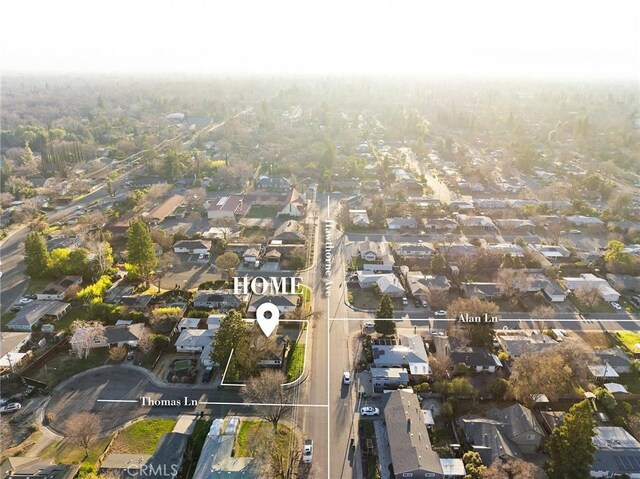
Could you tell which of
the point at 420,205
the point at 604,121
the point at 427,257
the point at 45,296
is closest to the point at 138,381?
the point at 45,296

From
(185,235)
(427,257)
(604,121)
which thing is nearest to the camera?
(427,257)

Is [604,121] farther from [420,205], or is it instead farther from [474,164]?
[420,205]

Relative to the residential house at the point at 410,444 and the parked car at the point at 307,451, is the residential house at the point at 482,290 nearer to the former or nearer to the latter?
the residential house at the point at 410,444

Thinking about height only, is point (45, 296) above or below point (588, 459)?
below

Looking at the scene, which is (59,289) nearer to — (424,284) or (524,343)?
(424,284)

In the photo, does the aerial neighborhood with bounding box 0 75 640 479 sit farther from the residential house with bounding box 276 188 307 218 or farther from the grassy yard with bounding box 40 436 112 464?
the residential house with bounding box 276 188 307 218
